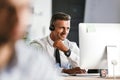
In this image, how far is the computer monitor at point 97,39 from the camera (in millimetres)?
1738

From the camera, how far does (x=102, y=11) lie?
13.2 ft

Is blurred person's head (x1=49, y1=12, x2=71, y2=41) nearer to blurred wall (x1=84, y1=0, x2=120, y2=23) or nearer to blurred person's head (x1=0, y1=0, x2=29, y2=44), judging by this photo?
blurred wall (x1=84, y1=0, x2=120, y2=23)

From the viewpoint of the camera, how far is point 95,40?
68.5 inches

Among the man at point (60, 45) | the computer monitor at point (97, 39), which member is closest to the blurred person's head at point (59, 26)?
the man at point (60, 45)

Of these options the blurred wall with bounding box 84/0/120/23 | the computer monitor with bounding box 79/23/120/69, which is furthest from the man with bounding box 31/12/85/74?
the blurred wall with bounding box 84/0/120/23

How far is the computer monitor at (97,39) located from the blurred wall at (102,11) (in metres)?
2.22

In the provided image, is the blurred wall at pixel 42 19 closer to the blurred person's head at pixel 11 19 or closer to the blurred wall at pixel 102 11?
the blurred wall at pixel 102 11

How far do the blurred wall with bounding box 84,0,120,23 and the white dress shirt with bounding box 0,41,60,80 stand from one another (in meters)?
3.73

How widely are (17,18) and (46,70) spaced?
0.06 m

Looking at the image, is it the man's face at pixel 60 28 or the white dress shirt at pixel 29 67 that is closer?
the white dress shirt at pixel 29 67

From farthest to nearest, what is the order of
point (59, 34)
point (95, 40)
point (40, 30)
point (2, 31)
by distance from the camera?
point (40, 30) < point (59, 34) < point (95, 40) < point (2, 31)

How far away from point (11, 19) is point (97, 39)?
152cm

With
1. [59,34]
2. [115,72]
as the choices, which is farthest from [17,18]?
[59,34]

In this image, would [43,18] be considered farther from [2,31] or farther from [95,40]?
[2,31]
